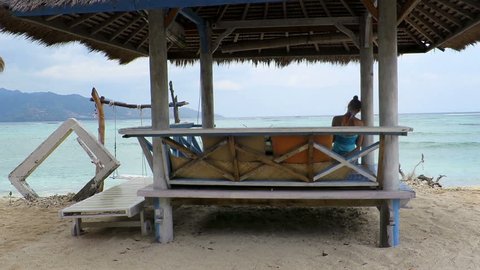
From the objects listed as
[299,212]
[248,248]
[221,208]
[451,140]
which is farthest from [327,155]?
[451,140]

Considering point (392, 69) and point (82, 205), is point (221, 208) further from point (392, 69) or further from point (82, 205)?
point (392, 69)

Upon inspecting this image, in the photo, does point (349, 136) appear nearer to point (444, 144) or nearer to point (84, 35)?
point (84, 35)

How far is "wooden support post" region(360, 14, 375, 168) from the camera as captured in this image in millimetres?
5738

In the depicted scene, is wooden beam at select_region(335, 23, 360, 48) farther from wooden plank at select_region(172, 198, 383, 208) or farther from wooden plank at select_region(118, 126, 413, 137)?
wooden plank at select_region(172, 198, 383, 208)

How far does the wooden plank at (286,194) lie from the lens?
3.73m

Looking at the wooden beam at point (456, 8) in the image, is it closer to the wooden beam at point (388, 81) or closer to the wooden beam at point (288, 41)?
the wooden beam at point (388, 81)

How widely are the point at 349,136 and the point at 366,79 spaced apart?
1676mm

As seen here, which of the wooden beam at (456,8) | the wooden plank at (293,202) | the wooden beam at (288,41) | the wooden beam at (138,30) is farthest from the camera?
the wooden beam at (288,41)

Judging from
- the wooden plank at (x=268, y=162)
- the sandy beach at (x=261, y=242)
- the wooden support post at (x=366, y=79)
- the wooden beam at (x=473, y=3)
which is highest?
the wooden beam at (x=473, y=3)

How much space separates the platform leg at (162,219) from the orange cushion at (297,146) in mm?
1161

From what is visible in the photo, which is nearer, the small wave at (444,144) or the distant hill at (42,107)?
the small wave at (444,144)

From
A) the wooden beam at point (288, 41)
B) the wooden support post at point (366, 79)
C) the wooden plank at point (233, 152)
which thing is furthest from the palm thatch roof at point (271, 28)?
the wooden plank at point (233, 152)

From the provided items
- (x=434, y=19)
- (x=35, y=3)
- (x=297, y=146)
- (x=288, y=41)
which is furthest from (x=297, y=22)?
(x=35, y=3)

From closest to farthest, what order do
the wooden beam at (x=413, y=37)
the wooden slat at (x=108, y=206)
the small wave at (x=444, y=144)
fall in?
the wooden slat at (x=108, y=206) < the wooden beam at (x=413, y=37) < the small wave at (x=444, y=144)
